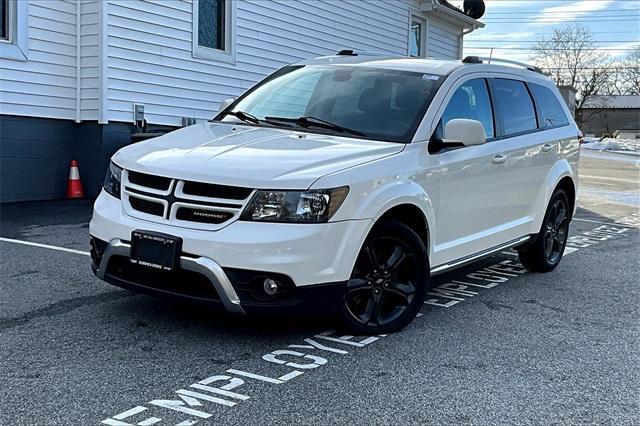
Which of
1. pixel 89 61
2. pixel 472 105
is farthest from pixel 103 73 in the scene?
pixel 472 105

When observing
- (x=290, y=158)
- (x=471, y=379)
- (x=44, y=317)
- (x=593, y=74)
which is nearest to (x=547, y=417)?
(x=471, y=379)

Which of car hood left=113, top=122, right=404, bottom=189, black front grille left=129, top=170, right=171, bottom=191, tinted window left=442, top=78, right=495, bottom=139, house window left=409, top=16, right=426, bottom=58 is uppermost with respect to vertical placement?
house window left=409, top=16, right=426, bottom=58

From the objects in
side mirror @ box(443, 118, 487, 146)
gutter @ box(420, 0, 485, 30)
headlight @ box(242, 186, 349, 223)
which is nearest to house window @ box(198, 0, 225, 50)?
gutter @ box(420, 0, 485, 30)

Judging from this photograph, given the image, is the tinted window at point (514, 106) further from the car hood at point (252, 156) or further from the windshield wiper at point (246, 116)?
the windshield wiper at point (246, 116)

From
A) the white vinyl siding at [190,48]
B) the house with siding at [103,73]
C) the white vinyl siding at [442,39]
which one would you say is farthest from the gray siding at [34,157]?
the white vinyl siding at [442,39]

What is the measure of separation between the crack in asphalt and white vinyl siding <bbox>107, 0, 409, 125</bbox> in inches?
241

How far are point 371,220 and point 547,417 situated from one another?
4.96 ft

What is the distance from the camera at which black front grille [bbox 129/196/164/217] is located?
4.36 meters

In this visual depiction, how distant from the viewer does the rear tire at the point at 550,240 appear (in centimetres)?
693

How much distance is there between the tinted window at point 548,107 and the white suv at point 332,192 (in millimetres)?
430

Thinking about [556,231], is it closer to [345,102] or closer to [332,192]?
[345,102]

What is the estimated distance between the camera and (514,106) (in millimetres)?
6395

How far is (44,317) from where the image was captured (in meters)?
4.86

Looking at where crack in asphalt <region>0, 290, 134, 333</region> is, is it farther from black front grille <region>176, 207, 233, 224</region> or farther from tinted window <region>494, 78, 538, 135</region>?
tinted window <region>494, 78, 538, 135</region>
